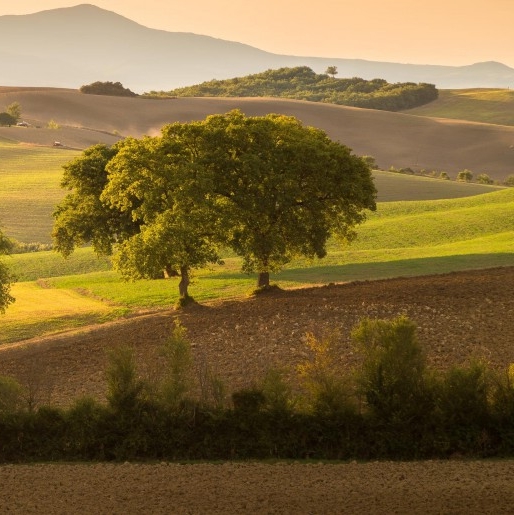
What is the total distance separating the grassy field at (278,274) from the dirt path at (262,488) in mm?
25155

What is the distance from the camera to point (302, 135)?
50625 mm

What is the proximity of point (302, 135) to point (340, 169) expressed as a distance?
320 cm

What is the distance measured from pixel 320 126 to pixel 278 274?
365 feet

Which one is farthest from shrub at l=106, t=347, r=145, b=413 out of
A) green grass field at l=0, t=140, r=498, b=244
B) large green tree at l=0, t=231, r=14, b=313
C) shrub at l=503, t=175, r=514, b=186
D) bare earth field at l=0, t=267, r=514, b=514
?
shrub at l=503, t=175, r=514, b=186

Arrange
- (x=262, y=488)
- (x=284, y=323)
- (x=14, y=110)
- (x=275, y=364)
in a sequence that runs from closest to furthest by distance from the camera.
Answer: (x=262, y=488) → (x=275, y=364) → (x=284, y=323) → (x=14, y=110)

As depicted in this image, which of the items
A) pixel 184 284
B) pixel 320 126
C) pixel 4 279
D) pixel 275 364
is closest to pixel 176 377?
pixel 275 364

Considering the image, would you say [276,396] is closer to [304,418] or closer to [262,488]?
[304,418]

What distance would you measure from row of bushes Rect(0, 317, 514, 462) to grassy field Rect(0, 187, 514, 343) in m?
22.2

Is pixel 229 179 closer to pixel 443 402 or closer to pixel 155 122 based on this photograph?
pixel 443 402

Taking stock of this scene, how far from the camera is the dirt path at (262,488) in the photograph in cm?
2141

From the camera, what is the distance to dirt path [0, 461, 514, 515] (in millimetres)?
21406

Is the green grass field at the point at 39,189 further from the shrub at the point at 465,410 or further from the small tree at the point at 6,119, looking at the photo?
the shrub at the point at 465,410

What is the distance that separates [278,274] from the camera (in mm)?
60812

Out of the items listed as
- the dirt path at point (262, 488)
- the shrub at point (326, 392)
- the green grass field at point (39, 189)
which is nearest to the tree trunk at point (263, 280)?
the shrub at point (326, 392)
